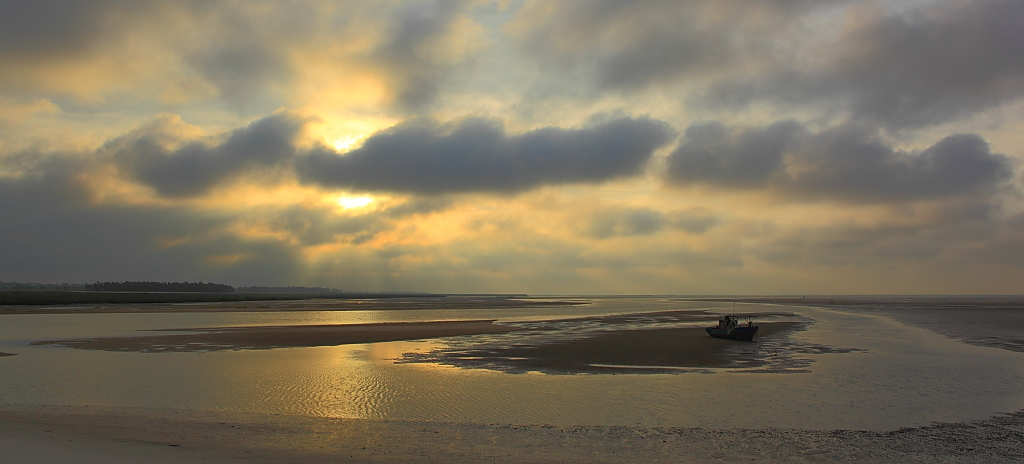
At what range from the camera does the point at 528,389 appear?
18922 mm

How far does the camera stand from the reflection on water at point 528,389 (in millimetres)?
15287

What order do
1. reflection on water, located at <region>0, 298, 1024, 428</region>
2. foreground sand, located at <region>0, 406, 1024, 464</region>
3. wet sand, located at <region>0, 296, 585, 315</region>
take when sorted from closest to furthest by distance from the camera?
foreground sand, located at <region>0, 406, 1024, 464</region>, reflection on water, located at <region>0, 298, 1024, 428</region>, wet sand, located at <region>0, 296, 585, 315</region>

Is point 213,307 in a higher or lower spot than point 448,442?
lower

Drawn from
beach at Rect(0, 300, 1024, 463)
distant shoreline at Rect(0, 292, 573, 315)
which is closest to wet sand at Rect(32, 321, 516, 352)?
beach at Rect(0, 300, 1024, 463)

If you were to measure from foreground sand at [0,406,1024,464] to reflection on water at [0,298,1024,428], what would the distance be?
96 centimetres

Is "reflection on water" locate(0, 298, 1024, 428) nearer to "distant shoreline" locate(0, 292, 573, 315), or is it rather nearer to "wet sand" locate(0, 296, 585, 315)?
"wet sand" locate(0, 296, 585, 315)

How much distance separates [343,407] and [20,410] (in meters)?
8.38

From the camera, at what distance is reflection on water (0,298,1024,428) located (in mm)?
15287

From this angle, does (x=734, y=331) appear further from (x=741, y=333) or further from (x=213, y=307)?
(x=213, y=307)

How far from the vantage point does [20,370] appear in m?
22.4

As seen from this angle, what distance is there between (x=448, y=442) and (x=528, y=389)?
6.81 metres

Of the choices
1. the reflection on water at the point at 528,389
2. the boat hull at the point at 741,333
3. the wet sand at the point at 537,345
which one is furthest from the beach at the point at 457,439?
the boat hull at the point at 741,333

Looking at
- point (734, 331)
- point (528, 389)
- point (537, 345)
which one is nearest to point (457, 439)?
point (528, 389)

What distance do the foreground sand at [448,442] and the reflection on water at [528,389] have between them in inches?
38.0
